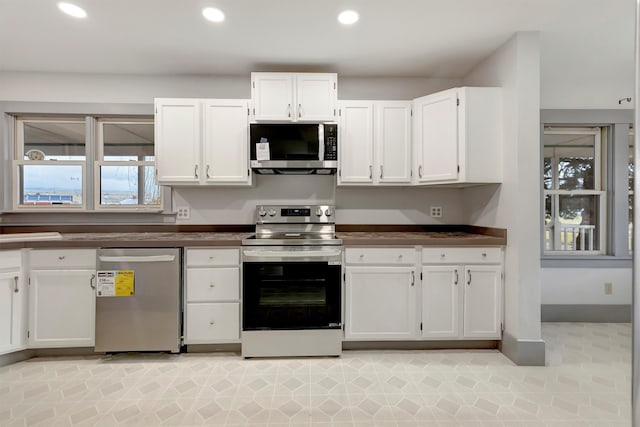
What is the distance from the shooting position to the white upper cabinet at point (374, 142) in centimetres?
270

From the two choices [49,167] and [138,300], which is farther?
[49,167]

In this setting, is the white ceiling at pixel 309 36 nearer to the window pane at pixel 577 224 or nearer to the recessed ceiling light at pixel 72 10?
the recessed ceiling light at pixel 72 10

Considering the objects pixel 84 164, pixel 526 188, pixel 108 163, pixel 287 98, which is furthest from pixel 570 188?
pixel 84 164

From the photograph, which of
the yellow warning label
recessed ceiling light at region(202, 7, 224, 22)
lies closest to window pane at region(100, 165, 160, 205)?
the yellow warning label

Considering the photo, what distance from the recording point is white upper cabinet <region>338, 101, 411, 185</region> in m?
2.70

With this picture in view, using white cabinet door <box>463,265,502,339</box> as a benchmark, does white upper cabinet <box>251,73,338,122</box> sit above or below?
above

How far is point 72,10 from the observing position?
6.68ft

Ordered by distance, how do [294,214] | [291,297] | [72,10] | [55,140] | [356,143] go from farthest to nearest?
1. [55,140]
2. [294,214]
3. [356,143]
4. [291,297]
5. [72,10]

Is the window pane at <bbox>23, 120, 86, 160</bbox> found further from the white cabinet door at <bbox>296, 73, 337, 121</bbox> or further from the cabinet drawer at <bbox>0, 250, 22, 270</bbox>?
the white cabinet door at <bbox>296, 73, 337, 121</bbox>

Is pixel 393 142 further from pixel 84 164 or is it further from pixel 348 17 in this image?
pixel 84 164

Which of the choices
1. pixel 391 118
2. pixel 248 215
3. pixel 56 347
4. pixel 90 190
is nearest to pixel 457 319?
pixel 391 118

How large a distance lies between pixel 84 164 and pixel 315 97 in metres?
2.23

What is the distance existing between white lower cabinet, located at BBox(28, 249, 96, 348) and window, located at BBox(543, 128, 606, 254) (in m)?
4.07

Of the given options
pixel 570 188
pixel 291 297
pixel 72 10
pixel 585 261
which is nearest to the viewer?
pixel 72 10
